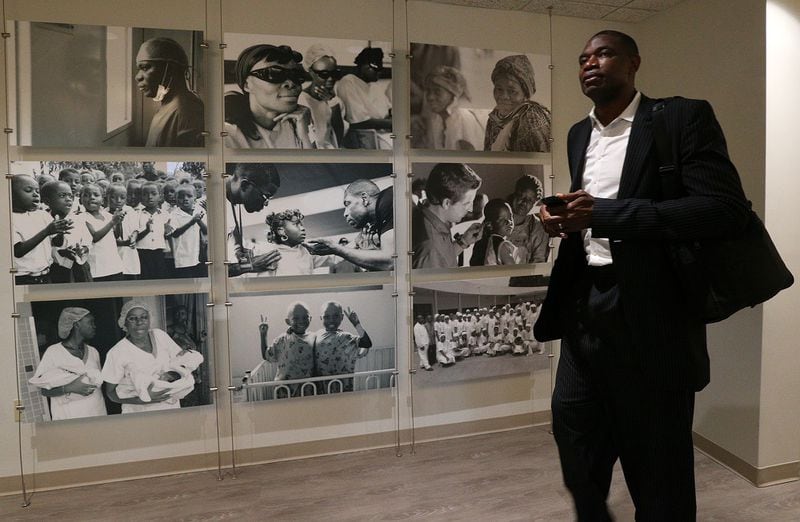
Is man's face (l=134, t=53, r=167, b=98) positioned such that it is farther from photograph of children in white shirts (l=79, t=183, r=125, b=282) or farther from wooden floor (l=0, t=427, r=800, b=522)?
wooden floor (l=0, t=427, r=800, b=522)

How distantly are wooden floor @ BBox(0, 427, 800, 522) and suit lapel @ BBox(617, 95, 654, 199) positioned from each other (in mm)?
1511

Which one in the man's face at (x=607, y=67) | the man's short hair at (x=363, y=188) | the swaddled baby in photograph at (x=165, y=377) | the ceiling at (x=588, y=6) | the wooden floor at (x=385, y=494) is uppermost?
the ceiling at (x=588, y=6)

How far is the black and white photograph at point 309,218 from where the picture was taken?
9.00 ft

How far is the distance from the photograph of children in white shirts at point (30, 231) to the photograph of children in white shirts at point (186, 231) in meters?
0.45

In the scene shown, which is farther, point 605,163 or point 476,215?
point 476,215

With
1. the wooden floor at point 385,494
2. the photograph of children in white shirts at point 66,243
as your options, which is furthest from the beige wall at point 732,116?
the photograph of children in white shirts at point 66,243

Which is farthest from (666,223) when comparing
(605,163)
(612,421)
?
(612,421)

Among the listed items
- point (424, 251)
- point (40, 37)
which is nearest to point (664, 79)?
point (424, 251)

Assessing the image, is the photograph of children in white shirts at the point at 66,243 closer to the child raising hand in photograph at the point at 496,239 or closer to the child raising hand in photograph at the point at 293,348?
the child raising hand in photograph at the point at 293,348

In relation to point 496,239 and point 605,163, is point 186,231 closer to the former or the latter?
point 496,239

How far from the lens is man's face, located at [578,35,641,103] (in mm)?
1600

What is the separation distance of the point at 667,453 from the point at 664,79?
2.34 meters

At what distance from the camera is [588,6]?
3072 mm

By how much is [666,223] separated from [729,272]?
0.20 m
